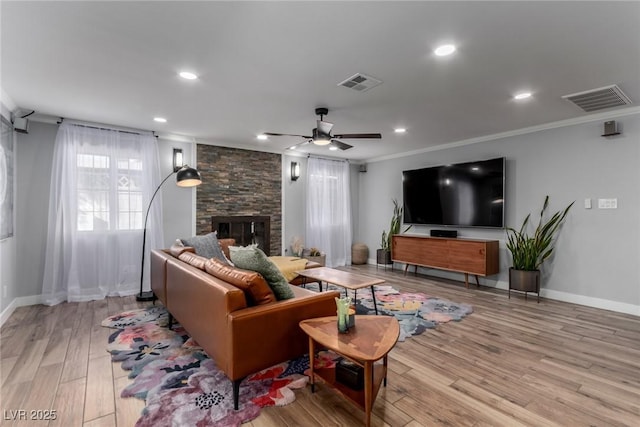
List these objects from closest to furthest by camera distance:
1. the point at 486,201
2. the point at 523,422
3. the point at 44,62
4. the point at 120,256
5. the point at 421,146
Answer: the point at 523,422 → the point at 44,62 → the point at 120,256 → the point at 486,201 → the point at 421,146

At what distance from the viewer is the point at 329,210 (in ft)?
22.8

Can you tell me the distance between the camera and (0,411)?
1921 mm

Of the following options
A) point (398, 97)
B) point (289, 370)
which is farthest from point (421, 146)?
point (289, 370)

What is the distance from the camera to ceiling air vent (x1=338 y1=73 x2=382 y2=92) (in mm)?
2879

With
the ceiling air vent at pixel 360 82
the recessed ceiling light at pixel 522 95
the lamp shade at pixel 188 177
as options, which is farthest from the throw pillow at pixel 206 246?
the recessed ceiling light at pixel 522 95

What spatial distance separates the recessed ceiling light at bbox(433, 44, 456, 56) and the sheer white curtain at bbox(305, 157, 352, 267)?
4.36 meters

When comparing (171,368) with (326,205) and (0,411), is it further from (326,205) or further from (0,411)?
(326,205)

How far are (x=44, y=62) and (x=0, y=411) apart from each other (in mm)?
2625

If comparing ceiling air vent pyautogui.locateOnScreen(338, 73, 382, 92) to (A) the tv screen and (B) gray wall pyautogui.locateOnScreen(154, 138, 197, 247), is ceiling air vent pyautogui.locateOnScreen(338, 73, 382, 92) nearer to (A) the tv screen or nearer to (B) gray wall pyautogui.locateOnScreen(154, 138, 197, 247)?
(A) the tv screen

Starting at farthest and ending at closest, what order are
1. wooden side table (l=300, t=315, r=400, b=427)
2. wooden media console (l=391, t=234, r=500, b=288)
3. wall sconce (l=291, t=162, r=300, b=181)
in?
wall sconce (l=291, t=162, r=300, b=181), wooden media console (l=391, t=234, r=500, b=288), wooden side table (l=300, t=315, r=400, b=427)

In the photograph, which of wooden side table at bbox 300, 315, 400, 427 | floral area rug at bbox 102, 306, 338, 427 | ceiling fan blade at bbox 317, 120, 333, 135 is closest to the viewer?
wooden side table at bbox 300, 315, 400, 427

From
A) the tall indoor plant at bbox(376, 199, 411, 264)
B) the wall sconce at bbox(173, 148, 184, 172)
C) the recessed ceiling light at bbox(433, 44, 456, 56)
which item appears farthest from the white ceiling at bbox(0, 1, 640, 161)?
the tall indoor plant at bbox(376, 199, 411, 264)

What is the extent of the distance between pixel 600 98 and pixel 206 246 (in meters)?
5.03

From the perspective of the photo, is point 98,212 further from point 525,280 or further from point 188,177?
point 525,280
